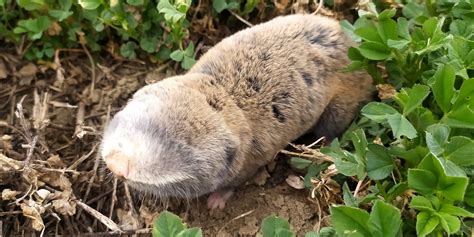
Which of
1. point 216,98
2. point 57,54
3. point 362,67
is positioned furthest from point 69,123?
point 362,67

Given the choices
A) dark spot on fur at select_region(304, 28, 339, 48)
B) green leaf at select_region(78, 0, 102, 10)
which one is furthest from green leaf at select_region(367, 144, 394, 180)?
green leaf at select_region(78, 0, 102, 10)

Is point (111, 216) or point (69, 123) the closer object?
point (111, 216)

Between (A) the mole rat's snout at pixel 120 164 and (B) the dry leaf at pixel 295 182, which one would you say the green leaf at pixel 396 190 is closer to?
(B) the dry leaf at pixel 295 182

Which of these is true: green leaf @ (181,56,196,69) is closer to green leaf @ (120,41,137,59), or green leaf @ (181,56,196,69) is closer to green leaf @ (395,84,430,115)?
green leaf @ (120,41,137,59)

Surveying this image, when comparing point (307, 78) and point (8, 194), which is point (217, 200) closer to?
point (307, 78)

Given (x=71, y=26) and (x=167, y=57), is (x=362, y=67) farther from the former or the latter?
(x=71, y=26)
